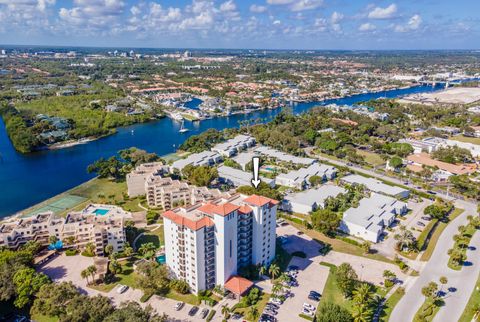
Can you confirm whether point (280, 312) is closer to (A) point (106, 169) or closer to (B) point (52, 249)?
(B) point (52, 249)

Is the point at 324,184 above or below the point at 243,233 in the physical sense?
below

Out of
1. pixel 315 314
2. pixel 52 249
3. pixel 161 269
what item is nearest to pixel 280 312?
pixel 315 314

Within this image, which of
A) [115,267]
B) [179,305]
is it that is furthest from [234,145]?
[179,305]

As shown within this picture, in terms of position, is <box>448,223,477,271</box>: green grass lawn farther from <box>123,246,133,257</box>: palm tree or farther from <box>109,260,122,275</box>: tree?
<box>109,260,122,275</box>: tree

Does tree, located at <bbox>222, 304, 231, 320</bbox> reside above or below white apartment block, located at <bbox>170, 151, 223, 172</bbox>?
below

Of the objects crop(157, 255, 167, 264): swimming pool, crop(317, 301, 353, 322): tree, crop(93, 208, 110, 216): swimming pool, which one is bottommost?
crop(157, 255, 167, 264): swimming pool

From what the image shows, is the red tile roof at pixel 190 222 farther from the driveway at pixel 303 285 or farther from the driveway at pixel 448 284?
the driveway at pixel 448 284

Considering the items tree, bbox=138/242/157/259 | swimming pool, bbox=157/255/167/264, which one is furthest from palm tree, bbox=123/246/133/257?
swimming pool, bbox=157/255/167/264
